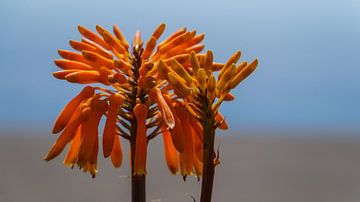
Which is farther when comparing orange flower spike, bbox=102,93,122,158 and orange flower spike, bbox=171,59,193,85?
orange flower spike, bbox=102,93,122,158

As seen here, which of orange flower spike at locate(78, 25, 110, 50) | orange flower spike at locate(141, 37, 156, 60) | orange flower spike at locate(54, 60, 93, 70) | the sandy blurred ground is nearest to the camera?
orange flower spike at locate(54, 60, 93, 70)

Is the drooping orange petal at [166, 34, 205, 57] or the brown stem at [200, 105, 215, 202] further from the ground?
the drooping orange petal at [166, 34, 205, 57]

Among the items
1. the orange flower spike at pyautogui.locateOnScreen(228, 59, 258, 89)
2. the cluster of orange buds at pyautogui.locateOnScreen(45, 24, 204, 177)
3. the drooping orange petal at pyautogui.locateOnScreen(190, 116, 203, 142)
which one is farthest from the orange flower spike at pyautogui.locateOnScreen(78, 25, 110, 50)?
the orange flower spike at pyautogui.locateOnScreen(228, 59, 258, 89)

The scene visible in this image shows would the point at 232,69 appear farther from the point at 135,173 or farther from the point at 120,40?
the point at 120,40

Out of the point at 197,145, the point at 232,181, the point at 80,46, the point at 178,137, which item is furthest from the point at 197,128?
the point at 232,181

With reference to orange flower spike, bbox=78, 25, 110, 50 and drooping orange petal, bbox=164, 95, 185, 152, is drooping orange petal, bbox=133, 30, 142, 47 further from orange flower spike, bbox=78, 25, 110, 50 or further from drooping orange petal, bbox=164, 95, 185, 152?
drooping orange petal, bbox=164, 95, 185, 152

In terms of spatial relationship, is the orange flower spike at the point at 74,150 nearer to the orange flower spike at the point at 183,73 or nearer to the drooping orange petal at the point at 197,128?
the drooping orange petal at the point at 197,128
